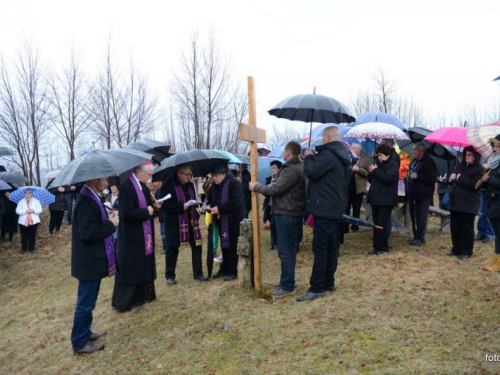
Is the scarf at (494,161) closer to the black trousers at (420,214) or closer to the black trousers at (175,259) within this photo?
the black trousers at (420,214)

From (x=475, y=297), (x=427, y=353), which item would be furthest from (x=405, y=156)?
(x=427, y=353)

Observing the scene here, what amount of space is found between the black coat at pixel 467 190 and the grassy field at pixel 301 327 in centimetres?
87

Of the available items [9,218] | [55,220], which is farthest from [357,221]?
[9,218]

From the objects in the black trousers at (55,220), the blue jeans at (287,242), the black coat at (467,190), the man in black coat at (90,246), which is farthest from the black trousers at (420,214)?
the black trousers at (55,220)

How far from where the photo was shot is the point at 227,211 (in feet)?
22.3

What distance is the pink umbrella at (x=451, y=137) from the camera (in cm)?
704

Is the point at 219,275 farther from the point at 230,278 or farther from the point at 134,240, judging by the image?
the point at 134,240

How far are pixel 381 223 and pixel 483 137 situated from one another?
7.04ft

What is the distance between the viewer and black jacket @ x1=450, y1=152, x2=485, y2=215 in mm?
6738

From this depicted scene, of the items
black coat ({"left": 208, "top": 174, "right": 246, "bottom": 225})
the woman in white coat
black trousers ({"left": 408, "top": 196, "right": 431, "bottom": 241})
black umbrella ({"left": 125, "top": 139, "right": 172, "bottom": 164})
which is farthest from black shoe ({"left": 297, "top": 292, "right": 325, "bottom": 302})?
the woman in white coat

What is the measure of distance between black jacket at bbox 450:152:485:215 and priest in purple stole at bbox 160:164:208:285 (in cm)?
415

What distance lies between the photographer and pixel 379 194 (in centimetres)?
732

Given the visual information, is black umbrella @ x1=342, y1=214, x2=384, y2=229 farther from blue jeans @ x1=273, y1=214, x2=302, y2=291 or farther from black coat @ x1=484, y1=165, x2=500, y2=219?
black coat @ x1=484, y1=165, x2=500, y2=219

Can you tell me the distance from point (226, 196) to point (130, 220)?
1.70 meters
